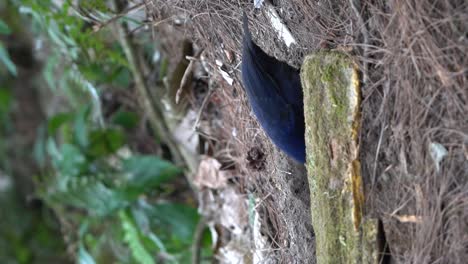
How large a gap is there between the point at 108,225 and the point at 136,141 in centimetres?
36

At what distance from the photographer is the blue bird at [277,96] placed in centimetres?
137

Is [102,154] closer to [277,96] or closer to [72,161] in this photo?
[72,161]

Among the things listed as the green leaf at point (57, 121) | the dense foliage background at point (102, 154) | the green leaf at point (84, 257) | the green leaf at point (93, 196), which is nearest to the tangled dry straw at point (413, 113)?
the dense foliage background at point (102, 154)

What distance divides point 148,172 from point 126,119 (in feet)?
0.97

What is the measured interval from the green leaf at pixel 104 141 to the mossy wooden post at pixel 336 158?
146 centimetres

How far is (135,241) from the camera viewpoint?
2375 millimetres

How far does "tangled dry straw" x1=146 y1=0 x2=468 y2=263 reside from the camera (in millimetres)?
1058

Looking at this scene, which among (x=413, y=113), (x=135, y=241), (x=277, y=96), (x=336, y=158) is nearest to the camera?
(x=413, y=113)

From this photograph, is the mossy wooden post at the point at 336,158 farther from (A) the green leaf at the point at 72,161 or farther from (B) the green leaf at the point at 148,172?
(A) the green leaf at the point at 72,161

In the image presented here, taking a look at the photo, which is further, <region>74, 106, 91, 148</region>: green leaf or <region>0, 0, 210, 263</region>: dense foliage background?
<region>74, 106, 91, 148</region>: green leaf

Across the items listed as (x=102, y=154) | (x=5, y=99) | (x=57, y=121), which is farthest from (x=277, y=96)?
(x=5, y=99)

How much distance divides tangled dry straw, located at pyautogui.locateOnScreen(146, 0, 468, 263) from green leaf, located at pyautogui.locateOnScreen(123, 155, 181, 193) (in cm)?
120

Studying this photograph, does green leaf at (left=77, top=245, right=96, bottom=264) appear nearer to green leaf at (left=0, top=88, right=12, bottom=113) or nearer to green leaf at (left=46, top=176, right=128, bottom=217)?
green leaf at (left=46, top=176, right=128, bottom=217)

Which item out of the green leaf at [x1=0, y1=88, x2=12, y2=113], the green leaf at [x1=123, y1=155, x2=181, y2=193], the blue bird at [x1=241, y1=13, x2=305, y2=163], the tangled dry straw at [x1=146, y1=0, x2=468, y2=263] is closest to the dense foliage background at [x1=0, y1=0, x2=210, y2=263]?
the green leaf at [x1=123, y1=155, x2=181, y2=193]
